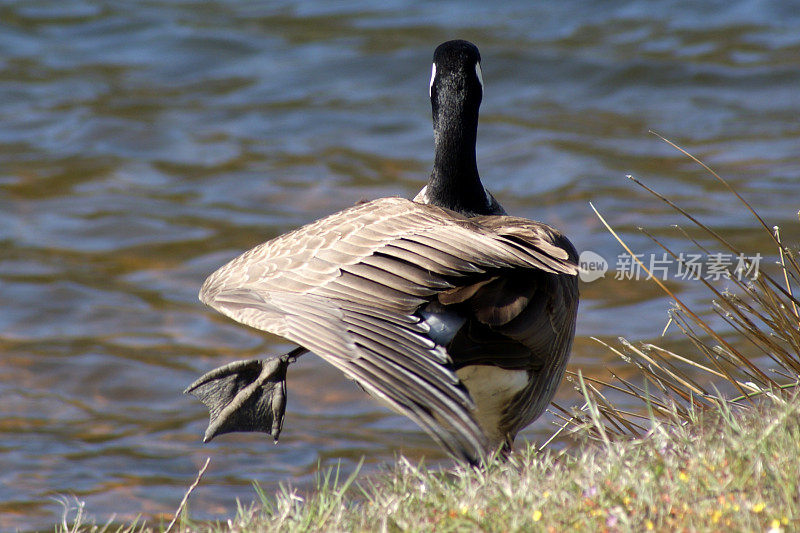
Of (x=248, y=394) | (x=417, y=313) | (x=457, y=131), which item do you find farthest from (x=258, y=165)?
(x=417, y=313)

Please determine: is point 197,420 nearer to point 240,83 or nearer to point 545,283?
point 545,283

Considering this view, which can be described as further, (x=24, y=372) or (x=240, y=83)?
(x=240, y=83)

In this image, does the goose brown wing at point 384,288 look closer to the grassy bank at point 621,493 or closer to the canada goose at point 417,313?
the canada goose at point 417,313

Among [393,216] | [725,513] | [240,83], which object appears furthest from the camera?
[240,83]

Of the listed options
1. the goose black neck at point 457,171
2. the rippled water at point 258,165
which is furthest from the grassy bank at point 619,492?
the rippled water at point 258,165

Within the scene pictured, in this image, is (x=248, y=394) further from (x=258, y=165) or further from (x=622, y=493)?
(x=258, y=165)

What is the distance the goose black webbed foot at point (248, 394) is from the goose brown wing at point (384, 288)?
43 cm

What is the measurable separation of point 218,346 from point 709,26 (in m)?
8.66

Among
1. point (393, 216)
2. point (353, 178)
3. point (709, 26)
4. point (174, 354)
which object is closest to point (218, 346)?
point (174, 354)

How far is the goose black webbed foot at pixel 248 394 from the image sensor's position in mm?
3885

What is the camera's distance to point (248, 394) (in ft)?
12.8

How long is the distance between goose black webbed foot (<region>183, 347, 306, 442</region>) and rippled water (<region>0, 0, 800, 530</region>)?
4.87ft

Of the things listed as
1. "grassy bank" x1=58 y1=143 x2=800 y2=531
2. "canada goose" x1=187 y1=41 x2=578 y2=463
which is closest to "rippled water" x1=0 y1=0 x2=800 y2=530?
"canada goose" x1=187 y1=41 x2=578 y2=463

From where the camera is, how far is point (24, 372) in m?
6.94
